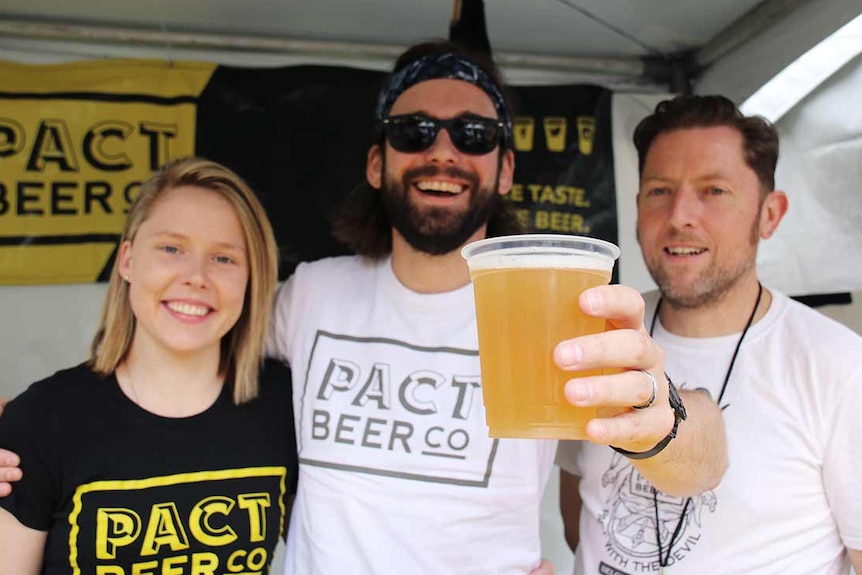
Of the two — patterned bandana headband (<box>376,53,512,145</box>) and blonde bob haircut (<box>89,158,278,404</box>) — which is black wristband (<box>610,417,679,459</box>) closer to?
blonde bob haircut (<box>89,158,278,404</box>)

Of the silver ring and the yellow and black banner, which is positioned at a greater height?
the yellow and black banner

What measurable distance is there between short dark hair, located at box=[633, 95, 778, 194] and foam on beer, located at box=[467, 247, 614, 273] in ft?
4.00

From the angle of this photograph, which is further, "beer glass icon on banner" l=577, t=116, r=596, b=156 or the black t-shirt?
"beer glass icon on banner" l=577, t=116, r=596, b=156

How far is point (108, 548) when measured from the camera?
65.2 inches

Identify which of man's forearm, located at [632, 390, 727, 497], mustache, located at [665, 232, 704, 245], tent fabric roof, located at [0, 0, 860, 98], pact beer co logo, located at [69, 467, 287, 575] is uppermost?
tent fabric roof, located at [0, 0, 860, 98]

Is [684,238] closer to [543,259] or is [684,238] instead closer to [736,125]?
[736,125]

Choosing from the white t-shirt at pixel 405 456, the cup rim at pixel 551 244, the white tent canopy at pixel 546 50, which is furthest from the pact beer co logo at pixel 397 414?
the white tent canopy at pixel 546 50

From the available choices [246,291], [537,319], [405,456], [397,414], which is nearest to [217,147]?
[246,291]

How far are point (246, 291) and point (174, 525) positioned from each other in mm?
721

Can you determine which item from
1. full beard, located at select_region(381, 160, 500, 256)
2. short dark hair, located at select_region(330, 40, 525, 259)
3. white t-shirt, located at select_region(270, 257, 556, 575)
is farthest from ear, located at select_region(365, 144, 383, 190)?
white t-shirt, located at select_region(270, 257, 556, 575)

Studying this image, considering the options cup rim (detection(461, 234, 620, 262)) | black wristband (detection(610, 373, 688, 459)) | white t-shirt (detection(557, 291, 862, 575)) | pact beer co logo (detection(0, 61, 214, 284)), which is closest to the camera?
cup rim (detection(461, 234, 620, 262))

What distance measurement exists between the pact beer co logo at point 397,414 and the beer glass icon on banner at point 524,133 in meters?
1.45

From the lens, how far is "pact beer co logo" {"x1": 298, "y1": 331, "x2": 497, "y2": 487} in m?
1.88

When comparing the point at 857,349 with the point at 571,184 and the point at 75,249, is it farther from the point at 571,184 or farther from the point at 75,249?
the point at 75,249
